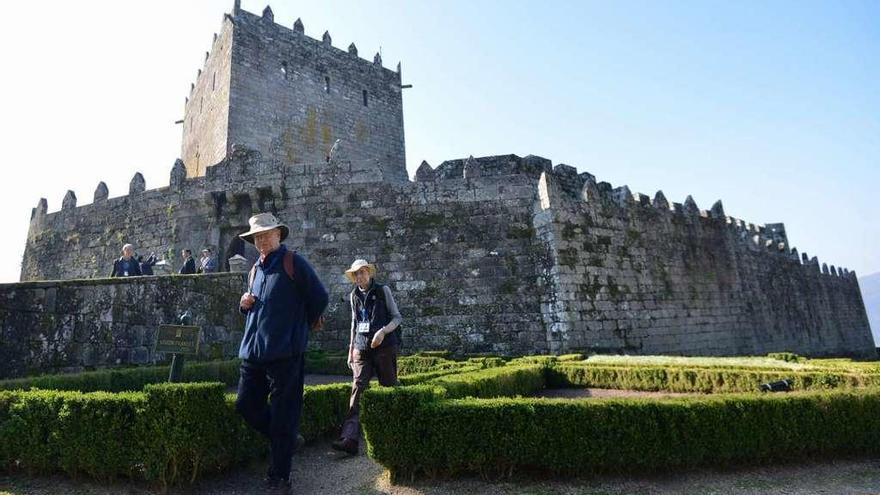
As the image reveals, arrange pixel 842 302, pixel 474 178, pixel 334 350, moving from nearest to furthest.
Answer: pixel 334 350
pixel 474 178
pixel 842 302

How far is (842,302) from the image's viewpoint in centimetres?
3069

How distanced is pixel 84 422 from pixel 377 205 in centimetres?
1100

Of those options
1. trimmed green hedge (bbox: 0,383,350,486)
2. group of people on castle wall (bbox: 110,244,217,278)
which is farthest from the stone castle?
trimmed green hedge (bbox: 0,383,350,486)

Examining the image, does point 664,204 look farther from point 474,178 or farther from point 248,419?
point 248,419

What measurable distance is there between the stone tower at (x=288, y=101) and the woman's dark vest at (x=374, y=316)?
14.3 meters

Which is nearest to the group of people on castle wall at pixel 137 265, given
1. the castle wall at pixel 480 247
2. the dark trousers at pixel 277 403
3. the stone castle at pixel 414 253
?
the stone castle at pixel 414 253

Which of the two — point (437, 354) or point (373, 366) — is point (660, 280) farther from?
point (373, 366)

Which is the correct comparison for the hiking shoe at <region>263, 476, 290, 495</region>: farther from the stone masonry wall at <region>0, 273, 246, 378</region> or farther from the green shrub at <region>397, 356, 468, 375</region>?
the green shrub at <region>397, 356, 468, 375</region>

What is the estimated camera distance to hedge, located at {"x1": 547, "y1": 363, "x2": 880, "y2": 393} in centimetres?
801

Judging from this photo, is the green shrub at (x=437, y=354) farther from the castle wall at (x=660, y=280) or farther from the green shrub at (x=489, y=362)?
the castle wall at (x=660, y=280)

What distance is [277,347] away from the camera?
4562 mm

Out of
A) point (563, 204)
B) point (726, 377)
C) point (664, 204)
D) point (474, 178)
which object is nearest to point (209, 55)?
point (474, 178)

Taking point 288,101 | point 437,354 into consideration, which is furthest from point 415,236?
point 288,101

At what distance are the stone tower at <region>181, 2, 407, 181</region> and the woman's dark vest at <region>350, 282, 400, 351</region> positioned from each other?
1430cm
